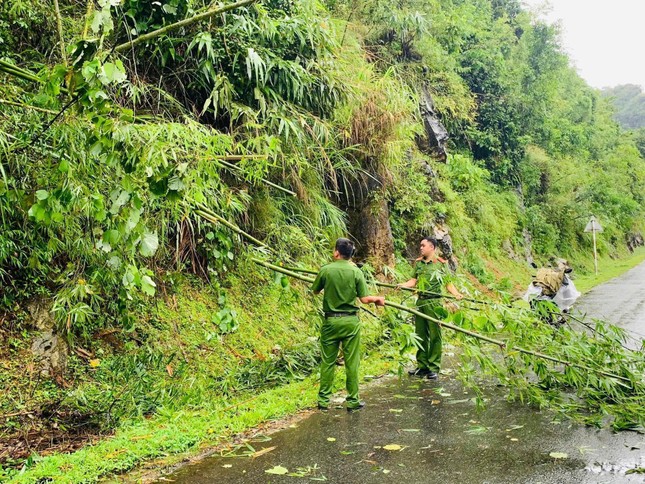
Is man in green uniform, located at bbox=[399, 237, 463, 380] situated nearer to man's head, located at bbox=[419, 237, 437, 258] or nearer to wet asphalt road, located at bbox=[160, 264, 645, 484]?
man's head, located at bbox=[419, 237, 437, 258]

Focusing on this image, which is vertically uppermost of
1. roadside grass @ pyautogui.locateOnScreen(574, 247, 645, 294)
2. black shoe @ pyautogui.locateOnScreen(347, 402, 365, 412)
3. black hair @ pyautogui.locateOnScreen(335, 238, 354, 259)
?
black hair @ pyautogui.locateOnScreen(335, 238, 354, 259)

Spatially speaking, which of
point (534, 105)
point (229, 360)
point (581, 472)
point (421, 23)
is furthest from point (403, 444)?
point (534, 105)

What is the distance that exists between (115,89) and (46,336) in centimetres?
320

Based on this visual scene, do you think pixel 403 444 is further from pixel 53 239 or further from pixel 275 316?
pixel 275 316

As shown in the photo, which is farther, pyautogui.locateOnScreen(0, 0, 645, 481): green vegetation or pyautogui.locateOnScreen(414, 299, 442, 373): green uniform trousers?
pyautogui.locateOnScreen(414, 299, 442, 373): green uniform trousers

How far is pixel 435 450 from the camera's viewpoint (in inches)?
178

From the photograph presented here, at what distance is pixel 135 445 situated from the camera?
446 cm

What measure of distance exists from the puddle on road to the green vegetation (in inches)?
15.2

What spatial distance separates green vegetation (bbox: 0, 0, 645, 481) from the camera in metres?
3.92

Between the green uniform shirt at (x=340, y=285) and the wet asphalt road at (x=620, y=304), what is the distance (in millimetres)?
4574

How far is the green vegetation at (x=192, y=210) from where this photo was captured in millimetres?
3920

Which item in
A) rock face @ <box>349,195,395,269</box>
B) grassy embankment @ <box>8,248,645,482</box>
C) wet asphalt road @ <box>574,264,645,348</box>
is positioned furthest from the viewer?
rock face @ <box>349,195,395,269</box>

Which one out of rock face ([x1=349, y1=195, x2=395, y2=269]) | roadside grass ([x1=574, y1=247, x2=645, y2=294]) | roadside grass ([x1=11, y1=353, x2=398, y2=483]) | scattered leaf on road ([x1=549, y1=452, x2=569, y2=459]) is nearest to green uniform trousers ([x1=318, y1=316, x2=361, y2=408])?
roadside grass ([x1=11, y1=353, x2=398, y2=483])

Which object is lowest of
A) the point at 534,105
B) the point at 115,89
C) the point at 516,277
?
the point at 516,277
